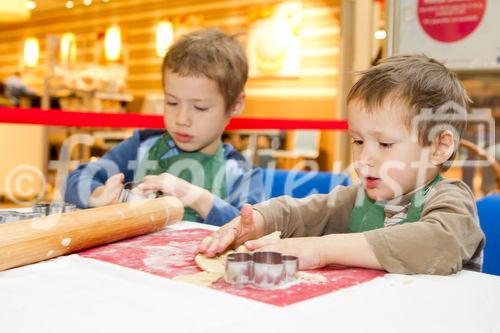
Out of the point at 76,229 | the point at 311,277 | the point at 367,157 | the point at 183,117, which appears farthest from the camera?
the point at 183,117

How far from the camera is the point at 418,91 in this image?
1167 mm

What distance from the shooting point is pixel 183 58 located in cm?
189

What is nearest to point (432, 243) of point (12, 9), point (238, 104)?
point (238, 104)

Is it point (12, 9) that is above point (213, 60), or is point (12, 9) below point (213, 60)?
above

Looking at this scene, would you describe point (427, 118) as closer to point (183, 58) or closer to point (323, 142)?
point (183, 58)

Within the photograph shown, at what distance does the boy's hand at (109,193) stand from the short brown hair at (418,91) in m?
0.67

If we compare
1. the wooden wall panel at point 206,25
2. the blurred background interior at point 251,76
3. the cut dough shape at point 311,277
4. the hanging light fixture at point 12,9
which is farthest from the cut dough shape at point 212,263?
the hanging light fixture at point 12,9

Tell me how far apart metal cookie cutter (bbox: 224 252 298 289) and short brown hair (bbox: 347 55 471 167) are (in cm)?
49

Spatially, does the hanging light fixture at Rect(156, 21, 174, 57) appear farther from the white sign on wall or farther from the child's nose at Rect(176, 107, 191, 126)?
the child's nose at Rect(176, 107, 191, 126)

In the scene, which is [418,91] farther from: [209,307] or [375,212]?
[209,307]

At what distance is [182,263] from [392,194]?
512 mm

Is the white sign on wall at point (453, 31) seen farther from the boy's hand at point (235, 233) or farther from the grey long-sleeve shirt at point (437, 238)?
the boy's hand at point (235, 233)

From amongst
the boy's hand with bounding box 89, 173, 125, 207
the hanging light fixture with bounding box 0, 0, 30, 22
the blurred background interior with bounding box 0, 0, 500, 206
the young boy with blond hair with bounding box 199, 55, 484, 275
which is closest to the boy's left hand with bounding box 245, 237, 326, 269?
the young boy with blond hair with bounding box 199, 55, 484, 275

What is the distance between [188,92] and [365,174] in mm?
847
